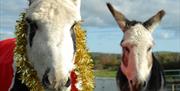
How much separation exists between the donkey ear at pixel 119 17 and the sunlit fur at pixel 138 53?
34 cm

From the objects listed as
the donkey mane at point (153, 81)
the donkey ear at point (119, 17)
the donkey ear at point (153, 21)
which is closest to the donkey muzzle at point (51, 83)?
the donkey mane at point (153, 81)

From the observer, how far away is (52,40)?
433cm

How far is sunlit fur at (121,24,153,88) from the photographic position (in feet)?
24.3

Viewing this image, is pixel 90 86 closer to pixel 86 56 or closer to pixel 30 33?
pixel 86 56

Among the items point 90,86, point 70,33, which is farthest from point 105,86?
point 70,33

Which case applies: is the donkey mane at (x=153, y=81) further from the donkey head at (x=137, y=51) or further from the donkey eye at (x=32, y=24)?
the donkey eye at (x=32, y=24)

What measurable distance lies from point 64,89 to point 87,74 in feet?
3.29

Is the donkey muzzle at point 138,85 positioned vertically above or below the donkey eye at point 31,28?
below

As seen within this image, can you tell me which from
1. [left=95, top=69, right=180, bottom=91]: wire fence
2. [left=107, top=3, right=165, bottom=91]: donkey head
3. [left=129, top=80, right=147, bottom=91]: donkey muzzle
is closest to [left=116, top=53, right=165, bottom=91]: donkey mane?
[left=107, top=3, right=165, bottom=91]: donkey head

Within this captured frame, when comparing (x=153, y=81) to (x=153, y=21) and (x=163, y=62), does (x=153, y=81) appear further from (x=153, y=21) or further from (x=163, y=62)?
(x=163, y=62)

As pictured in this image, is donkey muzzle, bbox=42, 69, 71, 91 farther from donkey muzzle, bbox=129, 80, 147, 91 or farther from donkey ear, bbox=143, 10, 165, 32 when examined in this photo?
donkey ear, bbox=143, 10, 165, 32

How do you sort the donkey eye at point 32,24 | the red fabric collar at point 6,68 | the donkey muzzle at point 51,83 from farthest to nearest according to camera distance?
the red fabric collar at point 6,68 < the donkey eye at point 32,24 < the donkey muzzle at point 51,83

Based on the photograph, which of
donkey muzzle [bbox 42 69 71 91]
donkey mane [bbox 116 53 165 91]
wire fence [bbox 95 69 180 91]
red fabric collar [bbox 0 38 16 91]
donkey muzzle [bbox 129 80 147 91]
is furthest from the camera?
Answer: wire fence [bbox 95 69 180 91]

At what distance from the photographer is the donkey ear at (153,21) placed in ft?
26.3
